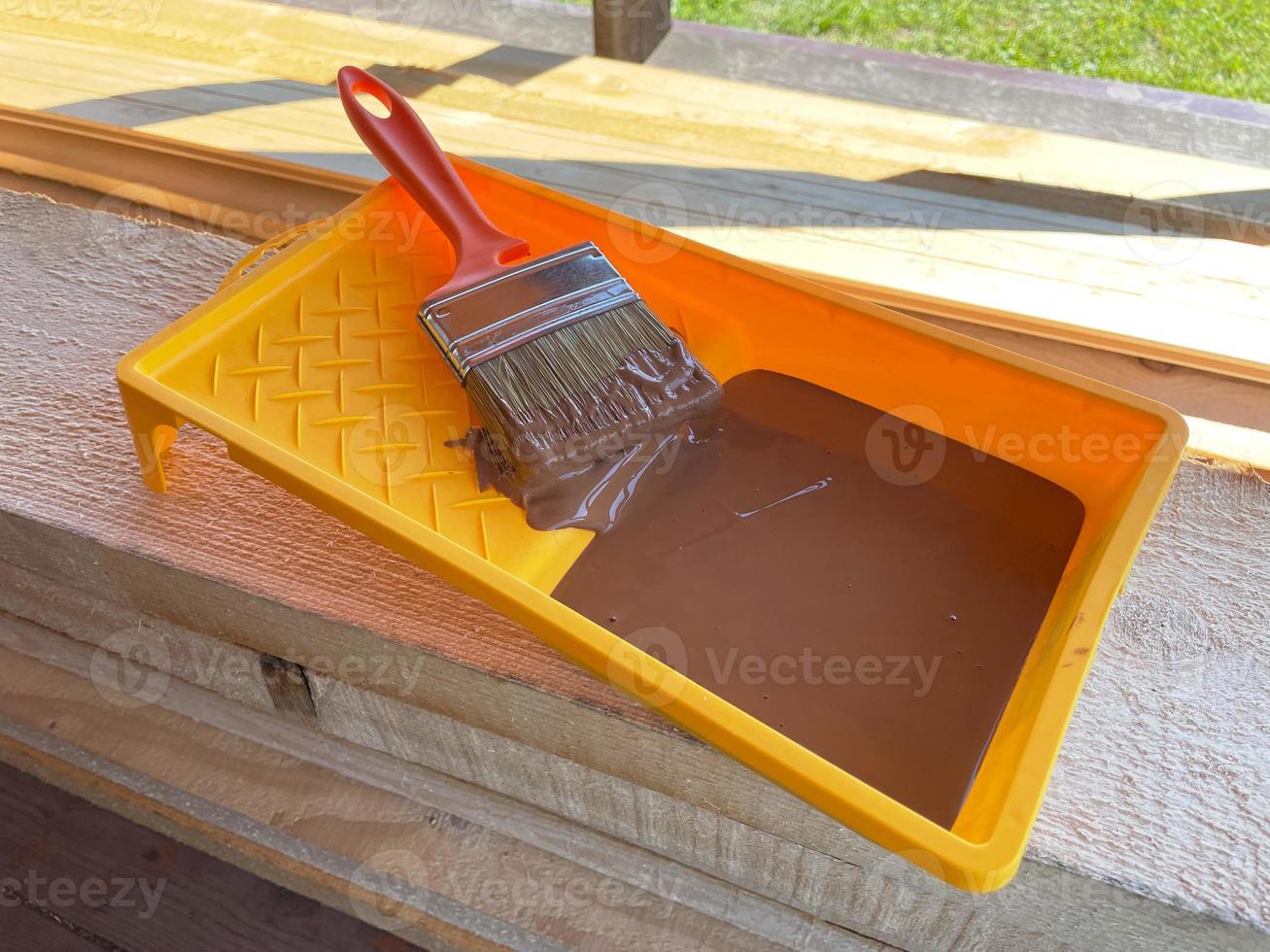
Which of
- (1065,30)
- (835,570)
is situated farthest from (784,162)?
(1065,30)

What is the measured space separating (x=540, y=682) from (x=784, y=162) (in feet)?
3.57

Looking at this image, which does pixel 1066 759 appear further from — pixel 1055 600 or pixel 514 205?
pixel 514 205

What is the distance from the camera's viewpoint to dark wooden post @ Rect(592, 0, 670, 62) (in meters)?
1.89

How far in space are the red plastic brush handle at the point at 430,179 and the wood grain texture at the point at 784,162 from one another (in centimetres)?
58

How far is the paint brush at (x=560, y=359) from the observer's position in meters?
0.81

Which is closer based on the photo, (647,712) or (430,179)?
(647,712)

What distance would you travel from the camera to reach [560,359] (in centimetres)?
85

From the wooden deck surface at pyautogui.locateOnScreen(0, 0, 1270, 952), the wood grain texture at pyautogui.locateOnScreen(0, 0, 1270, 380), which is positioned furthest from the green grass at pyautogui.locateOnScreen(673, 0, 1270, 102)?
the wooden deck surface at pyautogui.locateOnScreen(0, 0, 1270, 952)

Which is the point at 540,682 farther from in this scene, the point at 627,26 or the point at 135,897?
the point at 627,26

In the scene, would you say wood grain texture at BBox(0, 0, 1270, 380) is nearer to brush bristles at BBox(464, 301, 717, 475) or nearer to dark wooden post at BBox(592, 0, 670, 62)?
dark wooden post at BBox(592, 0, 670, 62)
